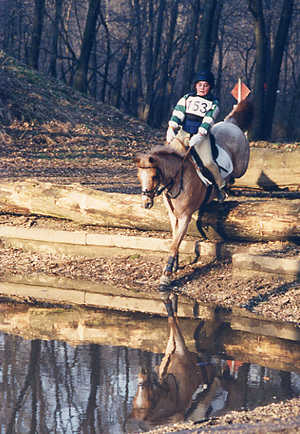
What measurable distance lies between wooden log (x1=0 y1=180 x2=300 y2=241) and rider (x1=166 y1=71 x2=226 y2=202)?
3.02 ft

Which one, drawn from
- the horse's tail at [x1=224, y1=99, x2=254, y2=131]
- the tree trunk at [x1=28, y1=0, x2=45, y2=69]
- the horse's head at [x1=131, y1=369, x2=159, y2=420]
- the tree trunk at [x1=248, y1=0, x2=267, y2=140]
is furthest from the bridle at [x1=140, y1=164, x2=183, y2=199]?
the tree trunk at [x1=28, y1=0, x2=45, y2=69]

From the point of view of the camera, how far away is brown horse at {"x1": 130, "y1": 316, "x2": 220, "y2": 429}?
19.3ft

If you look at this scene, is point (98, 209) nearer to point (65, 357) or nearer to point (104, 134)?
point (65, 357)

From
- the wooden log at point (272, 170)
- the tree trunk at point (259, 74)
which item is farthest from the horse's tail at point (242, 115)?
the tree trunk at point (259, 74)

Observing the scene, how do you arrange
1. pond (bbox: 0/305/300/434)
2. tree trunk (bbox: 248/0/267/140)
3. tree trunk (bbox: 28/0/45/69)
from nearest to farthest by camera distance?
pond (bbox: 0/305/300/434), tree trunk (bbox: 248/0/267/140), tree trunk (bbox: 28/0/45/69)

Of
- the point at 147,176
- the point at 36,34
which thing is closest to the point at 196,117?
the point at 147,176

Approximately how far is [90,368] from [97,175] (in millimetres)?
11198

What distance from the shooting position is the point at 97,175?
17859 millimetres

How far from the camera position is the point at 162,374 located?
22.6 feet

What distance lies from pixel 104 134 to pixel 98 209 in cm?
1209

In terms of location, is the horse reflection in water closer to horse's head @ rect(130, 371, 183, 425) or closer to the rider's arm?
horse's head @ rect(130, 371, 183, 425)

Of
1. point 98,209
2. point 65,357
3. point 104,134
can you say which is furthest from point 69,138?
point 65,357

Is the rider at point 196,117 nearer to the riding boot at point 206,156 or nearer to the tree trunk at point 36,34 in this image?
the riding boot at point 206,156

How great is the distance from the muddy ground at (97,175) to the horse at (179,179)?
0.69 m
